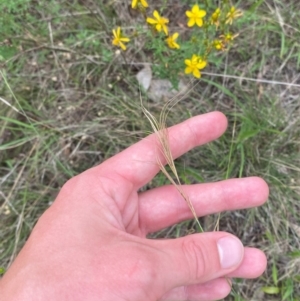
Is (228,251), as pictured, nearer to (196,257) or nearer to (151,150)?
(196,257)

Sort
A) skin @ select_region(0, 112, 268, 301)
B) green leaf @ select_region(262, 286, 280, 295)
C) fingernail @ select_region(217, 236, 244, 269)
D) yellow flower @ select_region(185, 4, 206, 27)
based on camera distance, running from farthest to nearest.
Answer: green leaf @ select_region(262, 286, 280, 295) < yellow flower @ select_region(185, 4, 206, 27) < fingernail @ select_region(217, 236, 244, 269) < skin @ select_region(0, 112, 268, 301)

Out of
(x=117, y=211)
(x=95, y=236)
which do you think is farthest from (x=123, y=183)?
(x=95, y=236)

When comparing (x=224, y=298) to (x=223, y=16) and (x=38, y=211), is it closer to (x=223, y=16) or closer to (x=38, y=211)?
(x=38, y=211)

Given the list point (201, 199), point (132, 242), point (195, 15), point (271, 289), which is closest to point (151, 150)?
point (201, 199)

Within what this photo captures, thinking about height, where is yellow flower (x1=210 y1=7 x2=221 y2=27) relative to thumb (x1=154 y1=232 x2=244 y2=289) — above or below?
above

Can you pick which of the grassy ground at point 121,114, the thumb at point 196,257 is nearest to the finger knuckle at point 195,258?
the thumb at point 196,257

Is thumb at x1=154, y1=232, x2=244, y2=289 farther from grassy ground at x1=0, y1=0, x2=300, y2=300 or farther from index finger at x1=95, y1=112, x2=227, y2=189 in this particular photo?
grassy ground at x1=0, y1=0, x2=300, y2=300

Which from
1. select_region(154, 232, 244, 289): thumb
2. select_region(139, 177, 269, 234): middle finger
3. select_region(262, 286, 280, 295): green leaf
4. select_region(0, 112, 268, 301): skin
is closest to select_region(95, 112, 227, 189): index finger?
select_region(0, 112, 268, 301): skin
